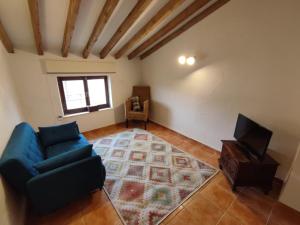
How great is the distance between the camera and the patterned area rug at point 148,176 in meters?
1.86

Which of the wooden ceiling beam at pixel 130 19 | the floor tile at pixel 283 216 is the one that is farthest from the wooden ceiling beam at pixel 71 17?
the floor tile at pixel 283 216

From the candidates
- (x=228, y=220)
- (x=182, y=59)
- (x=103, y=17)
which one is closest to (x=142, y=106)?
(x=182, y=59)

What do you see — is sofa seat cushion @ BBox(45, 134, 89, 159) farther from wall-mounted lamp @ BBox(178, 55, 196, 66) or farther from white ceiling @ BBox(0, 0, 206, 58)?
wall-mounted lamp @ BBox(178, 55, 196, 66)

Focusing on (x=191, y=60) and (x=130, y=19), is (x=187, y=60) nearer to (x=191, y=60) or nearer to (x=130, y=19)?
(x=191, y=60)

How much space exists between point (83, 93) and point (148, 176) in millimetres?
2866

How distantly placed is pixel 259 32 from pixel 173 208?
8.88 ft

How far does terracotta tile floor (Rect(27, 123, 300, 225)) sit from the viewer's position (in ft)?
5.63

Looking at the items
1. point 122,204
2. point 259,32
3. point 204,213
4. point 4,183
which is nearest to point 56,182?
point 4,183

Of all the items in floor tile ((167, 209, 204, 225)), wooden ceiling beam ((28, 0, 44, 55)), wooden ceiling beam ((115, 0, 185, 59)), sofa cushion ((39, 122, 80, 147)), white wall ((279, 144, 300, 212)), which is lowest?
floor tile ((167, 209, 204, 225))

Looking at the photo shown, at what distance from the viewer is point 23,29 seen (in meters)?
2.45

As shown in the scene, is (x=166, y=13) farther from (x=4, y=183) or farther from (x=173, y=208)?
(x=4, y=183)

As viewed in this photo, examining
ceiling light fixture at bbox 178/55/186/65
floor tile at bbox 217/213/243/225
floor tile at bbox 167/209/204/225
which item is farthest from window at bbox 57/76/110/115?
floor tile at bbox 217/213/243/225

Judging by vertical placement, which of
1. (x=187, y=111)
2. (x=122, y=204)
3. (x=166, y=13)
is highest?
(x=166, y=13)

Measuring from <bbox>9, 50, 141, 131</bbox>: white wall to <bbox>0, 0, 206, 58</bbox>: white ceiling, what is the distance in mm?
265
